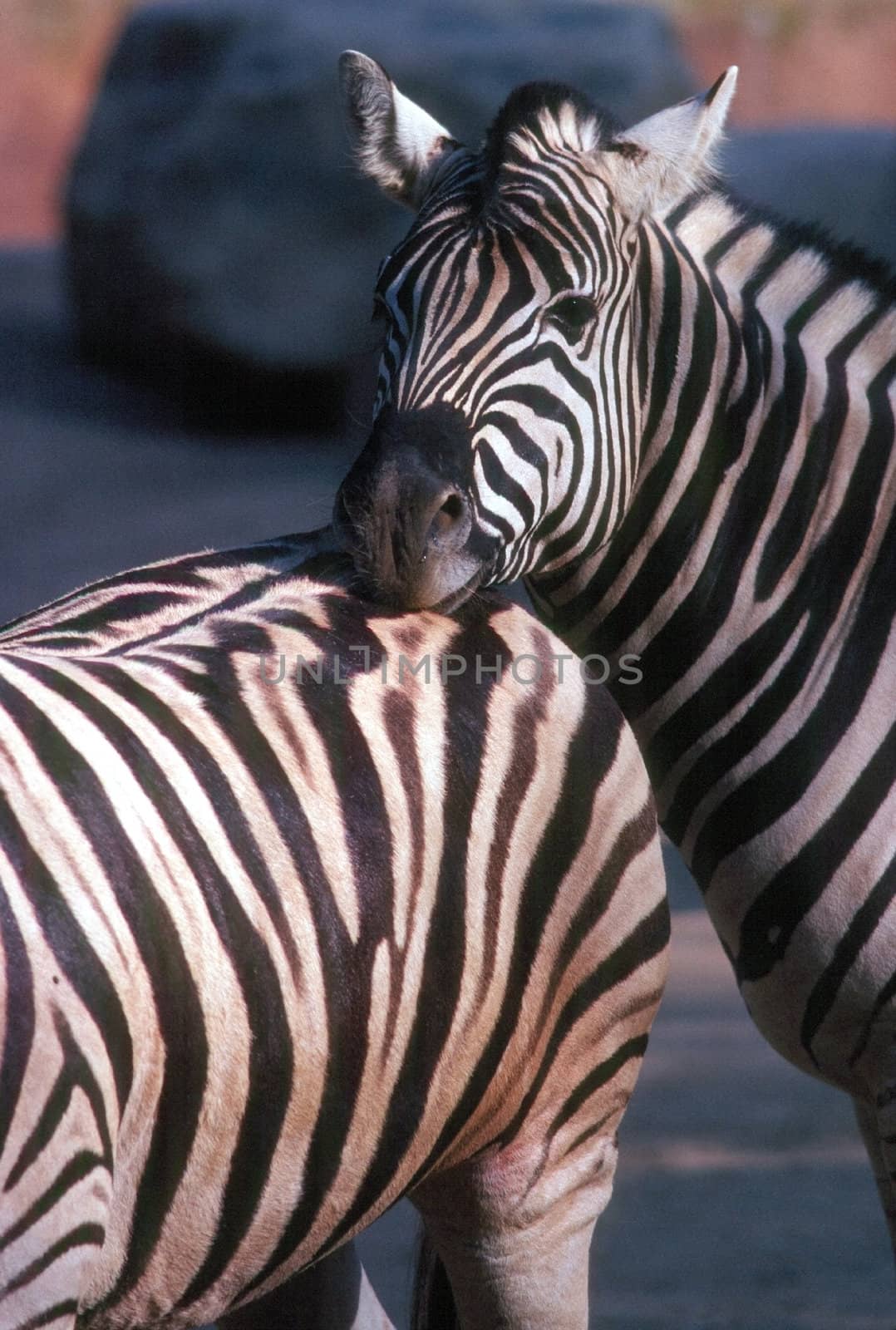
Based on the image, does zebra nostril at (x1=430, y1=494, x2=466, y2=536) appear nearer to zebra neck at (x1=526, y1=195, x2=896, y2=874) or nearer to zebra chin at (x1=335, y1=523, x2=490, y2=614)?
zebra chin at (x1=335, y1=523, x2=490, y2=614)

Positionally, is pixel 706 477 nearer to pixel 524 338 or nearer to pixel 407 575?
pixel 524 338

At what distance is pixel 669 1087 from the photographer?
548 centimetres

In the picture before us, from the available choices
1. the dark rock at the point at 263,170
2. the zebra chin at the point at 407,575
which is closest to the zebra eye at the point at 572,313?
the zebra chin at the point at 407,575

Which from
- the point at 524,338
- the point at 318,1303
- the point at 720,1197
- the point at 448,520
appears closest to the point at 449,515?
the point at 448,520

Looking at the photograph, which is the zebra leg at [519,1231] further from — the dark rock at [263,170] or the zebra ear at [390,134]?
the dark rock at [263,170]

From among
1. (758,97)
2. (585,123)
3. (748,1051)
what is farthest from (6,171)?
(585,123)

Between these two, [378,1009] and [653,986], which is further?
[653,986]

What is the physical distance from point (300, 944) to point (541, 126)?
66.2 inches

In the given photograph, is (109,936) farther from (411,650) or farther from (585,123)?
(585,123)

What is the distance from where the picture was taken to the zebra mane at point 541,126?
2.91 m

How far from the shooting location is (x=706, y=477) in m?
2.99

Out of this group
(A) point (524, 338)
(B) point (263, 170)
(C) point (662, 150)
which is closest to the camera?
(A) point (524, 338)

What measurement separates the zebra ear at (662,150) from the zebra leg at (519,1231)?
1.63 metres

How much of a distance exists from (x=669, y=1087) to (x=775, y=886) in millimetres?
2788
